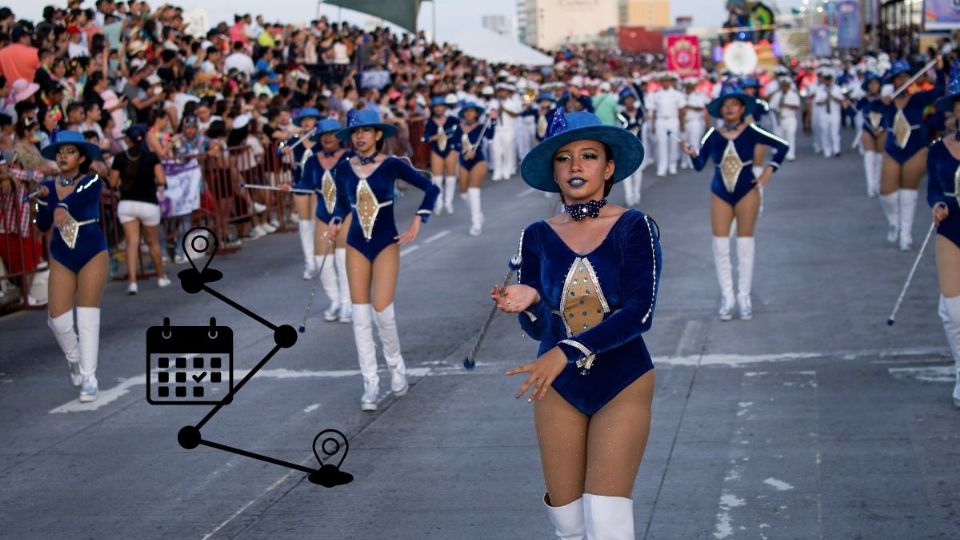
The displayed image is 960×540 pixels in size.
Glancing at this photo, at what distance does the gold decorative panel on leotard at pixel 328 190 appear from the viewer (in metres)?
13.9

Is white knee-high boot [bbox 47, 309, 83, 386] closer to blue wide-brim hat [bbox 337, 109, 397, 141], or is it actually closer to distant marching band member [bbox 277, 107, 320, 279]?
blue wide-brim hat [bbox 337, 109, 397, 141]

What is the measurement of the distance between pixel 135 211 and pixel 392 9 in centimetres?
1229

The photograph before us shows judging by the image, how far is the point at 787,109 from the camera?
34594mm

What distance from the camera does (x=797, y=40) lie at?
144500 mm

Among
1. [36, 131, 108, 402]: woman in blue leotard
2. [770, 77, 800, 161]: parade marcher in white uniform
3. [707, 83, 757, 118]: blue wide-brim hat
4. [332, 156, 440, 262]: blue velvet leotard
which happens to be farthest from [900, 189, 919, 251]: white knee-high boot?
[770, 77, 800, 161]: parade marcher in white uniform

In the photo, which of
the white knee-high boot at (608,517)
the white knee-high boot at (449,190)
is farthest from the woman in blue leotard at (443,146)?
the white knee-high boot at (608,517)

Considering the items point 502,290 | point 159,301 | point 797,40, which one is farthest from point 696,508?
point 797,40

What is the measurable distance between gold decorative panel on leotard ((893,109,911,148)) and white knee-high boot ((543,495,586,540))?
42.1ft

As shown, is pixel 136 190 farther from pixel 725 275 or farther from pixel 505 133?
pixel 505 133

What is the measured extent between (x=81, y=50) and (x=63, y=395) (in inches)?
494

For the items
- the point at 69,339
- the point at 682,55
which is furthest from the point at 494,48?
the point at 69,339

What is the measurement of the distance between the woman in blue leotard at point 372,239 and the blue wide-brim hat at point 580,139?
15.4 ft

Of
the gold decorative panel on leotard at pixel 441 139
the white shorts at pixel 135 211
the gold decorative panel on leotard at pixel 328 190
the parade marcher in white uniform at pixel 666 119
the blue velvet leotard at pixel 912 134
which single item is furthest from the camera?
the parade marcher in white uniform at pixel 666 119

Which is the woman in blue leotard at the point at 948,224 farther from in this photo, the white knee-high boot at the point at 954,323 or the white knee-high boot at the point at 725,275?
the white knee-high boot at the point at 725,275
